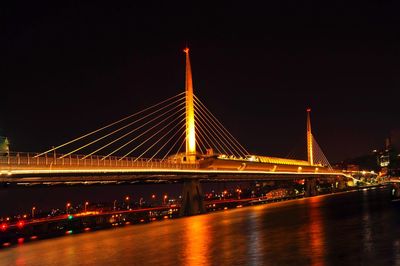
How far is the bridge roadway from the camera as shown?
48.4 metres

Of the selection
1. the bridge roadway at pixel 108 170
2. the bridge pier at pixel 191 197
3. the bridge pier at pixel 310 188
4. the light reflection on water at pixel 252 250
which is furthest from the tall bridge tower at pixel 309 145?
the light reflection on water at pixel 252 250

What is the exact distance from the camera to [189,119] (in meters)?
85.2

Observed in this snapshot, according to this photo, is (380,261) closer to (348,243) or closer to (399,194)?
(348,243)

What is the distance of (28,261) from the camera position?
33.7 metres

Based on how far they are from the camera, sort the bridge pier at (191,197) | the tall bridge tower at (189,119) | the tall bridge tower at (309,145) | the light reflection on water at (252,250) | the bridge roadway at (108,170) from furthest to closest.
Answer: the tall bridge tower at (309,145), the bridge pier at (191,197), the tall bridge tower at (189,119), the bridge roadway at (108,170), the light reflection on water at (252,250)

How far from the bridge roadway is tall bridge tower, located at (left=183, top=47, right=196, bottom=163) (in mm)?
1816

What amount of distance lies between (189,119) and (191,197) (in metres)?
12.5

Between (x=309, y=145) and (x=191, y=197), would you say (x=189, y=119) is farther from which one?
(x=309, y=145)

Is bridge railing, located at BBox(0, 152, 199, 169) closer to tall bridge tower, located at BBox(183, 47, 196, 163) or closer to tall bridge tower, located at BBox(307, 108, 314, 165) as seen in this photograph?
tall bridge tower, located at BBox(183, 47, 196, 163)

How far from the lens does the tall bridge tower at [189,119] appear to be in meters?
83.0

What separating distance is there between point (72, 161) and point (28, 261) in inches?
868

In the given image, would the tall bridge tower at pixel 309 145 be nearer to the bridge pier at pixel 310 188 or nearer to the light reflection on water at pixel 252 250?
the bridge pier at pixel 310 188

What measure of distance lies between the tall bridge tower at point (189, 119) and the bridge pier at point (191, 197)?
4.58m

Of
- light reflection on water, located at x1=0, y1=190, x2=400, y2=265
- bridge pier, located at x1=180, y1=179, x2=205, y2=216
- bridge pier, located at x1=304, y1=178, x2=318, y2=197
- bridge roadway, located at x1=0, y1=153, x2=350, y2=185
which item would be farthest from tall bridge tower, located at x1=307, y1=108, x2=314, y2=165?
light reflection on water, located at x1=0, y1=190, x2=400, y2=265
